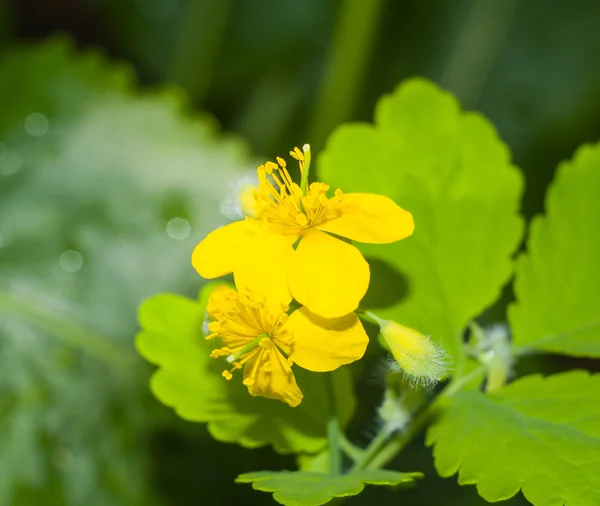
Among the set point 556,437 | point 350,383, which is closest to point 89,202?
point 350,383

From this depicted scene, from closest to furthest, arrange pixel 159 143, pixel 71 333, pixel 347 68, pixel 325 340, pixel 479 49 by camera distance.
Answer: pixel 325 340 < pixel 71 333 < pixel 159 143 < pixel 347 68 < pixel 479 49

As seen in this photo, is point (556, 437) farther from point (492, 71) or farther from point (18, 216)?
point (492, 71)

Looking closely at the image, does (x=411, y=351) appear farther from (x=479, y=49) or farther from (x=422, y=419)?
(x=479, y=49)

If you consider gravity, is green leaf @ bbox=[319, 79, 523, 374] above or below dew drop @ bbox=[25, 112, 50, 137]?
above

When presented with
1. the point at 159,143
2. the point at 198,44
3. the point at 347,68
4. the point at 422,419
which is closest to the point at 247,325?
Answer: the point at 422,419

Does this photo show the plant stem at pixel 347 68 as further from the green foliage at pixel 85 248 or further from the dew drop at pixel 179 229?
the dew drop at pixel 179 229

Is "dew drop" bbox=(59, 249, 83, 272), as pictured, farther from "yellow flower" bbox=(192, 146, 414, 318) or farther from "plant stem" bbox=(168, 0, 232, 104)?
"yellow flower" bbox=(192, 146, 414, 318)

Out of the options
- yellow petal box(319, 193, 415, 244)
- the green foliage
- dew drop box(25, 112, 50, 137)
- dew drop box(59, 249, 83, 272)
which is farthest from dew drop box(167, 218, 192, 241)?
yellow petal box(319, 193, 415, 244)
